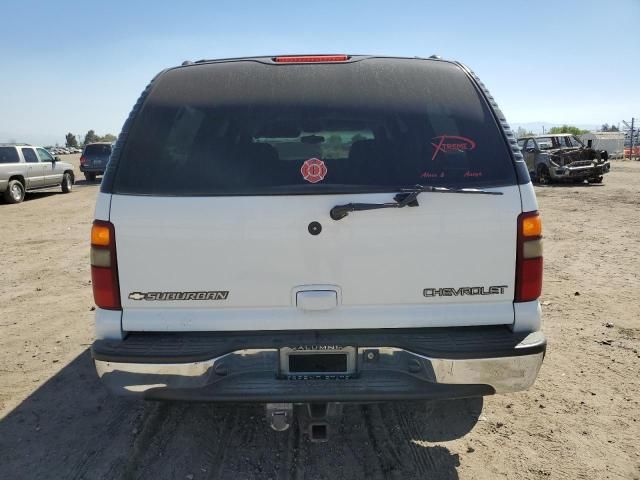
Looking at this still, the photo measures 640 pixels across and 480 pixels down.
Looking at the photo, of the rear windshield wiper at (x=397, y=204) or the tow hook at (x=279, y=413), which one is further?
the tow hook at (x=279, y=413)

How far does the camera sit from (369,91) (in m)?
2.62

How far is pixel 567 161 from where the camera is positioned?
1842 centimetres

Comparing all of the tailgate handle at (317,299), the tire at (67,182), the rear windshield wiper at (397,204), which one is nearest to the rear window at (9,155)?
the tire at (67,182)

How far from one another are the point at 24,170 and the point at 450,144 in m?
17.2

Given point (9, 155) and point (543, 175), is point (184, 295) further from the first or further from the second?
point (543, 175)

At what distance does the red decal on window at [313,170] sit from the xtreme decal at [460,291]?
0.72 meters

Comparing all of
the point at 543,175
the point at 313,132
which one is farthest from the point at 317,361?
the point at 543,175

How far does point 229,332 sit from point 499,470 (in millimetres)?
1649

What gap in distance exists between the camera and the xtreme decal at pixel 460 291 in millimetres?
2391

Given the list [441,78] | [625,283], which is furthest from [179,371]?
[625,283]

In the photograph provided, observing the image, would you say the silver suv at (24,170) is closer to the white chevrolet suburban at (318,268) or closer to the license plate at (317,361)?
the white chevrolet suburban at (318,268)

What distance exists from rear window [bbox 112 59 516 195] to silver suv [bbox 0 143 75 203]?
15.6 m

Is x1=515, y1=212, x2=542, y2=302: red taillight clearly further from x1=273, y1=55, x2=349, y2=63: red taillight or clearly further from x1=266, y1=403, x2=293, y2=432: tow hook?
x1=273, y1=55, x2=349, y2=63: red taillight

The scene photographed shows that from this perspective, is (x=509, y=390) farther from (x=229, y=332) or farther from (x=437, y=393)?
(x=229, y=332)
